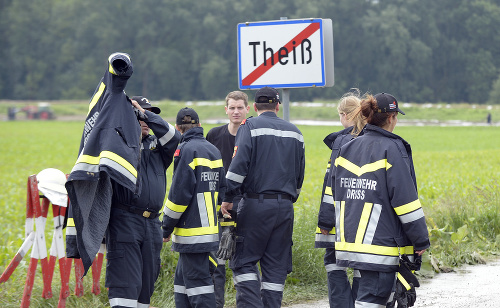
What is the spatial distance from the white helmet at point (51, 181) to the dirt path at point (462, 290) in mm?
2494

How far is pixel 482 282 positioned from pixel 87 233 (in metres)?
4.62

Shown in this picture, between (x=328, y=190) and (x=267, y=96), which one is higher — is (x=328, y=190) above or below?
below

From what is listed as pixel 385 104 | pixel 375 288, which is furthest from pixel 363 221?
pixel 385 104

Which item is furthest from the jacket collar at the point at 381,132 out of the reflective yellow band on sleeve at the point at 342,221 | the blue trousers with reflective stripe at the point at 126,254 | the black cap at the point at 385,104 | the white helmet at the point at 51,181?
the white helmet at the point at 51,181

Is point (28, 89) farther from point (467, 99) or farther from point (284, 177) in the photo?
point (284, 177)

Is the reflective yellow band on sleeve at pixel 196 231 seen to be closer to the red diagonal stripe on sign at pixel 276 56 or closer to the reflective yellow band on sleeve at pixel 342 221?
the reflective yellow band on sleeve at pixel 342 221

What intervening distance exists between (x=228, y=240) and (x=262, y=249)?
0.32 m

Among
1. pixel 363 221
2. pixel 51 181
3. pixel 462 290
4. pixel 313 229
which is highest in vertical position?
pixel 51 181

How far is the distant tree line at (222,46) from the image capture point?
3688 inches

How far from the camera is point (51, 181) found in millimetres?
6516

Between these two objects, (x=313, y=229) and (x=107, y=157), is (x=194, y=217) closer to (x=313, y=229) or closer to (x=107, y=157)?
(x=107, y=157)

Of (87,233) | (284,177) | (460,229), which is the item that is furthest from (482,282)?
(87,233)

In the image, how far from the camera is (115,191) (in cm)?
529

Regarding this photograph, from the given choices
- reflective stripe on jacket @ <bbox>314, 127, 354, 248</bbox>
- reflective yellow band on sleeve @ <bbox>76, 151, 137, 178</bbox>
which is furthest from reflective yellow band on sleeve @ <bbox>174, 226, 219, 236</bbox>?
reflective stripe on jacket @ <bbox>314, 127, 354, 248</bbox>
